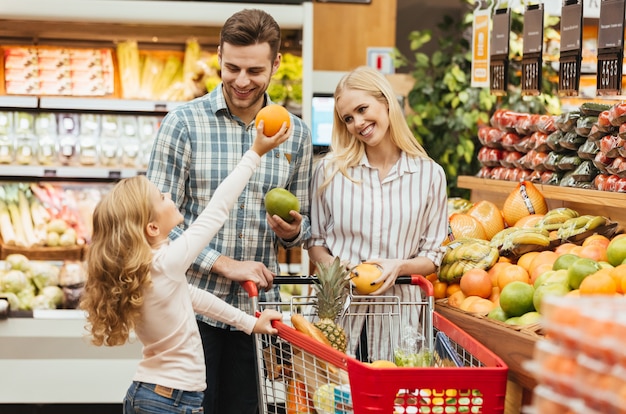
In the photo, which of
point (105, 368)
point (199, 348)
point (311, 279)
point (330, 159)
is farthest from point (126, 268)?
point (105, 368)

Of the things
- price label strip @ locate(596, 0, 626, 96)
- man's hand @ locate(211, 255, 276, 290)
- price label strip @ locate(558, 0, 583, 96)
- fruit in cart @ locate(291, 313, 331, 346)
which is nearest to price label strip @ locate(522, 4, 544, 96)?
price label strip @ locate(558, 0, 583, 96)

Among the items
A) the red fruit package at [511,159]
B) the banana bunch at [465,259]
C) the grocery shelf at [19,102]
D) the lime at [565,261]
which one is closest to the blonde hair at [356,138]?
the banana bunch at [465,259]

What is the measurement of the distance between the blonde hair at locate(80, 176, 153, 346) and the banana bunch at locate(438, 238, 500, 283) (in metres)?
1.15

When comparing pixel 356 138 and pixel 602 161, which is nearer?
pixel 356 138

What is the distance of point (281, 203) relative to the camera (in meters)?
2.67

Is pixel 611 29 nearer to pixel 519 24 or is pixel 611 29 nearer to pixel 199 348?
pixel 199 348

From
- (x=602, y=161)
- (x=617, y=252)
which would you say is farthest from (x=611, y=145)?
(x=617, y=252)

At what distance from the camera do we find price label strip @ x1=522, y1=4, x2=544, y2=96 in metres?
3.63

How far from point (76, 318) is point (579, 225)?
260 cm

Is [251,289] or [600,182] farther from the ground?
[600,182]

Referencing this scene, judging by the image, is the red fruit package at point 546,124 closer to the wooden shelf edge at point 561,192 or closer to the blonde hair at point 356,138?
the wooden shelf edge at point 561,192

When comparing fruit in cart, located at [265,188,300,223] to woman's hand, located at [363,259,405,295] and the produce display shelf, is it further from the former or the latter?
the produce display shelf

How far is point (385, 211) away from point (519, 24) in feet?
12.9

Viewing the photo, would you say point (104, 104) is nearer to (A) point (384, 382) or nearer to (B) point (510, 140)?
(B) point (510, 140)
